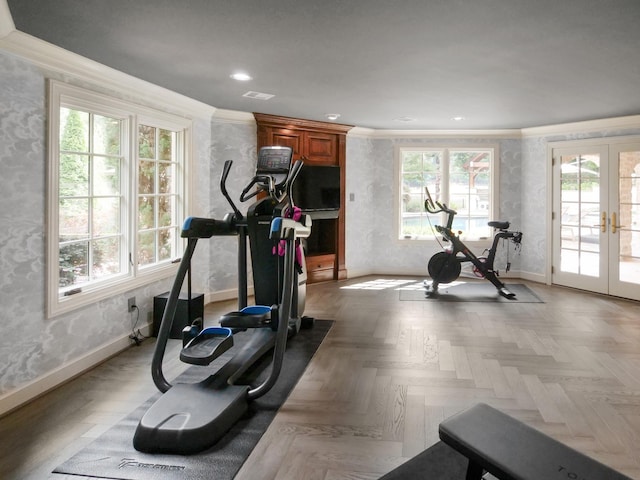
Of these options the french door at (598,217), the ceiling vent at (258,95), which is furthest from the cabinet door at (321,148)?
the french door at (598,217)

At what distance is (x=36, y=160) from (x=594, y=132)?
6.72 m

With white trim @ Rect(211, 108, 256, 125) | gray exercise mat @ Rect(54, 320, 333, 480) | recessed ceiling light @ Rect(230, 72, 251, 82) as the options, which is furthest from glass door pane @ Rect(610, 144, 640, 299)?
gray exercise mat @ Rect(54, 320, 333, 480)

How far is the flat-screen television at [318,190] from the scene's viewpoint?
6.99 m

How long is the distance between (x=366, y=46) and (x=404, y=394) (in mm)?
2410

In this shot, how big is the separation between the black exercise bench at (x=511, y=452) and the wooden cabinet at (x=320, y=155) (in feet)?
16.8

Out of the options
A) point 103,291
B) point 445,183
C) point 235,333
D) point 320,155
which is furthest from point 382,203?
point 103,291

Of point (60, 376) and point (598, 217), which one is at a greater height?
point (598, 217)

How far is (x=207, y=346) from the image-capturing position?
10.1 ft

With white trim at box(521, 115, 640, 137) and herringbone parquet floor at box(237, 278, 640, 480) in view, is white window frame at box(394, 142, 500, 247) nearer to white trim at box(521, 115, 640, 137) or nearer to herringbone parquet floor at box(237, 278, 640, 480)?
white trim at box(521, 115, 640, 137)

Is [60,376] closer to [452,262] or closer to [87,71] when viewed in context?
[87,71]

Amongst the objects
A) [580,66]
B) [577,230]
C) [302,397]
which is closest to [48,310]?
[302,397]

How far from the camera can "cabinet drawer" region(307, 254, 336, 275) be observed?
23.9ft

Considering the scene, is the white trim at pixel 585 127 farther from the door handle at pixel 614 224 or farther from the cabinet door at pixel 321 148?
the cabinet door at pixel 321 148

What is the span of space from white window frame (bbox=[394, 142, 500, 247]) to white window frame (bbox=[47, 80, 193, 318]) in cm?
375
